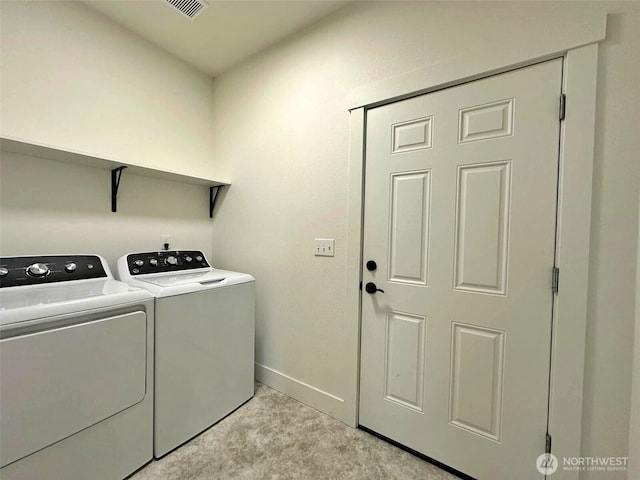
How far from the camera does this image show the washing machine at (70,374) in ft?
3.18

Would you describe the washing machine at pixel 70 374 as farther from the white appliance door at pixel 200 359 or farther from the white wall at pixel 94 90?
the white wall at pixel 94 90

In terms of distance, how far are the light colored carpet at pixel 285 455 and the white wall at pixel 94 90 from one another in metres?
1.82

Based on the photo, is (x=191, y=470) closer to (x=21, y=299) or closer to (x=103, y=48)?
(x=21, y=299)

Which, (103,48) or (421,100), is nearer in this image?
(421,100)

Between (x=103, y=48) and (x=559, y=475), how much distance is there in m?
3.52

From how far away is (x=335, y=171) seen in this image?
5.64 ft

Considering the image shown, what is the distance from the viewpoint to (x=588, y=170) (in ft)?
3.38

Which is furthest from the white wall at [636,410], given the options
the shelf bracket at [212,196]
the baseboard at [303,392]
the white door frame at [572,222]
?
the shelf bracket at [212,196]

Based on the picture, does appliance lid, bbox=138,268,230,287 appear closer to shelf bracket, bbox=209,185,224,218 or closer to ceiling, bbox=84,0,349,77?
shelf bracket, bbox=209,185,224,218

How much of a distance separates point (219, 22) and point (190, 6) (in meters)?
0.20

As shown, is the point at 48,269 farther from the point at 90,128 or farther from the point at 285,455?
the point at 285,455

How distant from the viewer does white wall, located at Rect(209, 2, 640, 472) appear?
3.29 feet

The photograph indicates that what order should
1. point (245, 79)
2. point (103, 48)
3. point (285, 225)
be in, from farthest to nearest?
point (245, 79) → point (285, 225) → point (103, 48)

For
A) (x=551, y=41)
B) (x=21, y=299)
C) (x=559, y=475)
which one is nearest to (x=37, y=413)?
(x=21, y=299)
